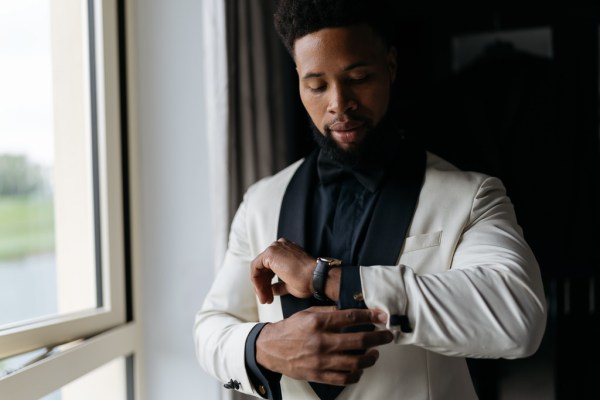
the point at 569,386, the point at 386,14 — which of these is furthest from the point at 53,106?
the point at 569,386

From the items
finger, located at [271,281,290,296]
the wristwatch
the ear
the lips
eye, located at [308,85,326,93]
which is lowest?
finger, located at [271,281,290,296]

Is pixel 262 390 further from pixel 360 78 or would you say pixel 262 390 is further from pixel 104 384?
pixel 104 384

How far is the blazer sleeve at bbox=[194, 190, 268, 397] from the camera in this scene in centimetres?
112

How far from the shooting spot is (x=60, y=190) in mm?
1610

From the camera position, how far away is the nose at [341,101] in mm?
1122

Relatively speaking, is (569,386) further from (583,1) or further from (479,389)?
(583,1)

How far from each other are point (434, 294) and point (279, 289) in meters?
0.32

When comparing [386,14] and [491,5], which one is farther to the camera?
[491,5]

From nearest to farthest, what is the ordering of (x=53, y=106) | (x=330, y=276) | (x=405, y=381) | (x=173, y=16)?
(x=330, y=276) → (x=405, y=381) → (x=53, y=106) → (x=173, y=16)

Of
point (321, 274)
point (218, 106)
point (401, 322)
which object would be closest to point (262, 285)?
point (321, 274)

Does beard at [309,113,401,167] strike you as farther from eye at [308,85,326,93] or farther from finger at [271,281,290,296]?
finger at [271,281,290,296]

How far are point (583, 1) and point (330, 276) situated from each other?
1.35m

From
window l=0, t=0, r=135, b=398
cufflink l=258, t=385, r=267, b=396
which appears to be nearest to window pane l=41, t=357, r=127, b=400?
window l=0, t=0, r=135, b=398

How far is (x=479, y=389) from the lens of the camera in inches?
72.6
